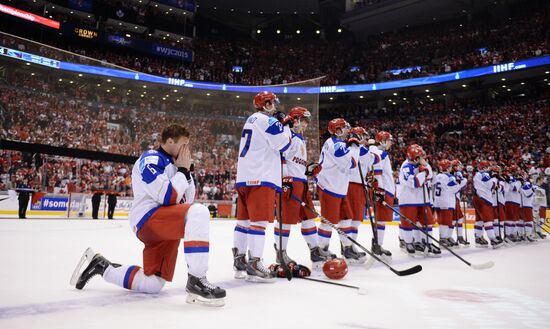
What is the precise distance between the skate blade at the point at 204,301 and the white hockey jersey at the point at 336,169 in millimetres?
2507

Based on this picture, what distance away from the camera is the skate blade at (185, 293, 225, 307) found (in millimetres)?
2643

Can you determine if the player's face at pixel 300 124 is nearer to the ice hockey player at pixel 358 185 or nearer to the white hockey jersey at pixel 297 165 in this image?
the white hockey jersey at pixel 297 165

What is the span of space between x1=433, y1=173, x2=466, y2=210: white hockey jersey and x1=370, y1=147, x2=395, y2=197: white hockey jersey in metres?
1.50

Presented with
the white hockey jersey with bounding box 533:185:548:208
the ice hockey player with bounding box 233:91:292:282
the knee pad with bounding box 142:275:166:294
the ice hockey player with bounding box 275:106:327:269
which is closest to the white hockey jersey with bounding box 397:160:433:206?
the ice hockey player with bounding box 275:106:327:269

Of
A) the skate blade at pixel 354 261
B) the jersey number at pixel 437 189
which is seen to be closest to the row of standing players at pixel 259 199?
the skate blade at pixel 354 261

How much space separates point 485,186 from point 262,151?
19.2 feet

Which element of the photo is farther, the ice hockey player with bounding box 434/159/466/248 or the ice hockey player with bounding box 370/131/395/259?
the ice hockey player with bounding box 434/159/466/248

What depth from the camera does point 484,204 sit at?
793 cm

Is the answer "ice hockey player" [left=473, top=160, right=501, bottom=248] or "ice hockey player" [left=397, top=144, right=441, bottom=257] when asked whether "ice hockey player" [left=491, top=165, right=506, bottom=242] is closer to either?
"ice hockey player" [left=473, top=160, right=501, bottom=248]

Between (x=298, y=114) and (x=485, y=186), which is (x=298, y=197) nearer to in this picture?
(x=298, y=114)

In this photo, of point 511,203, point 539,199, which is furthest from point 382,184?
point 539,199

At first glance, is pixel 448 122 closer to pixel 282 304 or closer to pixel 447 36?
pixel 447 36

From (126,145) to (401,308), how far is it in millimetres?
11541

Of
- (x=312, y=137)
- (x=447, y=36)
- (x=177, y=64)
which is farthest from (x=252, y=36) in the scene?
(x=312, y=137)
